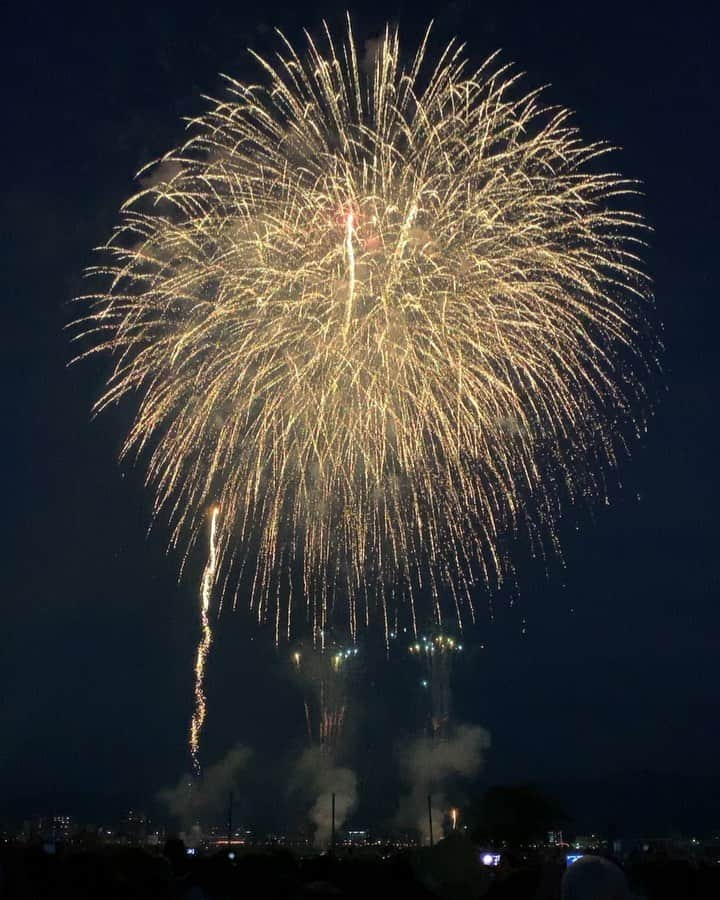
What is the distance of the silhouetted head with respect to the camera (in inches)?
132

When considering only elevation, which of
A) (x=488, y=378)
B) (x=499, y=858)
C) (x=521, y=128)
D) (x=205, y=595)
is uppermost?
(x=521, y=128)

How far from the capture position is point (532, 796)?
83.2m

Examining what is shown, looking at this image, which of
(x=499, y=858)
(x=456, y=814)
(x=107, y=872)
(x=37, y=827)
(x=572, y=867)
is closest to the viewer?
(x=572, y=867)

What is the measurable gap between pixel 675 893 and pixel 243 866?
8.97 meters

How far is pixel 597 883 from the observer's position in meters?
3.36

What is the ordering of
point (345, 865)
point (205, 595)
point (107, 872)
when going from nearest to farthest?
point (107, 872), point (345, 865), point (205, 595)

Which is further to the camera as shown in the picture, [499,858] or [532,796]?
[532,796]

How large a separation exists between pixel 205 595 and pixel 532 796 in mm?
65501

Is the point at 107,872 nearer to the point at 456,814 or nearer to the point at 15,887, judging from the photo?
the point at 15,887

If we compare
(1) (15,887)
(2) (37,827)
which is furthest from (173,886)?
(2) (37,827)

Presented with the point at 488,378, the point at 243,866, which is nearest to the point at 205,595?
the point at 243,866

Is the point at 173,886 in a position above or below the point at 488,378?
below

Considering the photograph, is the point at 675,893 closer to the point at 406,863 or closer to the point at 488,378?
the point at 406,863

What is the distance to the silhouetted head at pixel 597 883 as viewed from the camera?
3.35 meters
